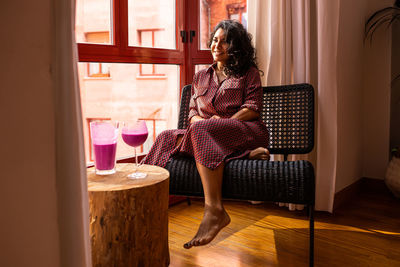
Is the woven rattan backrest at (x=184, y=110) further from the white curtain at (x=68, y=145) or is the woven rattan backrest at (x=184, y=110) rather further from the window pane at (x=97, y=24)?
the white curtain at (x=68, y=145)

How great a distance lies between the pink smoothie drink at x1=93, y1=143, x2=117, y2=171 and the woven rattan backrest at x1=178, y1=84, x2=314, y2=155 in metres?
1.00

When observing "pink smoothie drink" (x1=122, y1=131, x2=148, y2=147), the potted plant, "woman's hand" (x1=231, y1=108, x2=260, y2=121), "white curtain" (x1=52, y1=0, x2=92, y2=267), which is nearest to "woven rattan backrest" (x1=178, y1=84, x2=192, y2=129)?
"woman's hand" (x1=231, y1=108, x2=260, y2=121)

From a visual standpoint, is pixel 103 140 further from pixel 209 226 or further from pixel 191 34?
pixel 191 34

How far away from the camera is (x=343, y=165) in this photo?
281cm

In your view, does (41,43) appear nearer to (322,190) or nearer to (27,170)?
(27,170)

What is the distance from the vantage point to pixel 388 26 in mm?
3002

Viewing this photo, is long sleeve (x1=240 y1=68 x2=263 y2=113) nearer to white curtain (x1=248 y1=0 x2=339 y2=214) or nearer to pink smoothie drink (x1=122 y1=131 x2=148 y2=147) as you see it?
white curtain (x1=248 y1=0 x2=339 y2=214)

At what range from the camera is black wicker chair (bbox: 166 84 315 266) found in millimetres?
1687

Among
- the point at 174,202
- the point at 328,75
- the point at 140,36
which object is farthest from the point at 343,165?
the point at 140,36

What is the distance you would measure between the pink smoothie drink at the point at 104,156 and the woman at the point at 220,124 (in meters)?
0.35

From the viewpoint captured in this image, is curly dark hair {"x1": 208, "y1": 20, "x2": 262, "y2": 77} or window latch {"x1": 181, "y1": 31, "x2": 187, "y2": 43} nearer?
curly dark hair {"x1": 208, "y1": 20, "x2": 262, "y2": 77}

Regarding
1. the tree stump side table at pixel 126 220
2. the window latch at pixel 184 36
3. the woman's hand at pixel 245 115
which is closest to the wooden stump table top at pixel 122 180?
the tree stump side table at pixel 126 220

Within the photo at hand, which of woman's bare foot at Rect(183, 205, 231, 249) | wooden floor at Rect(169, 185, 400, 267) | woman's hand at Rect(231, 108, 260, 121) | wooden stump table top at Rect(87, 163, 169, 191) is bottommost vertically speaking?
wooden floor at Rect(169, 185, 400, 267)

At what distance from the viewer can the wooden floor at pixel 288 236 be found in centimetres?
187
